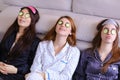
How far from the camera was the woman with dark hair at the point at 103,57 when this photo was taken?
1.66m

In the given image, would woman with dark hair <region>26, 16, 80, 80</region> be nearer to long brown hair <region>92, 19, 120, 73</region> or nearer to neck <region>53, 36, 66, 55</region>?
neck <region>53, 36, 66, 55</region>

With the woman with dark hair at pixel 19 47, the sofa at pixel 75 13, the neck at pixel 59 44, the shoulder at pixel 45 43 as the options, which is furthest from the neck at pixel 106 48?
the woman with dark hair at pixel 19 47

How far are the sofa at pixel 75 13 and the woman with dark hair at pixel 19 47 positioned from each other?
4.3 inches

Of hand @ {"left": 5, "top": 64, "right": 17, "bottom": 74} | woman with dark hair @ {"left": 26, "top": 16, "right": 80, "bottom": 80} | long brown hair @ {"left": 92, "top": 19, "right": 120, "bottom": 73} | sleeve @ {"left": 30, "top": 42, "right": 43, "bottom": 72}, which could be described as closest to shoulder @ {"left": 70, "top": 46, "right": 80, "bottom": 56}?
woman with dark hair @ {"left": 26, "top": 16, "right": 80, "bottom": 80}

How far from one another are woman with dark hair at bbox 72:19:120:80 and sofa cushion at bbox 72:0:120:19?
0.31 m

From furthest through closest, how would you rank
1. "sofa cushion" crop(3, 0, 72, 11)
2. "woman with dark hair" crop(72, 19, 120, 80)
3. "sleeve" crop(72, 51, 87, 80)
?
1. "sofa cushion" crop(3, 0, 72, 11)
2. "sleeve" crop(72, 51, 87, 80)
3. "woman with dark hair" crop(72, 19, 120, 80)

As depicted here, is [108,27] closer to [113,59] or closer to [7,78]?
[113,59]

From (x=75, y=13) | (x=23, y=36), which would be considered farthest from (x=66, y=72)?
(x=75, y=13)

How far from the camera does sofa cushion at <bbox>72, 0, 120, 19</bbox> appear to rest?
78.7 inches

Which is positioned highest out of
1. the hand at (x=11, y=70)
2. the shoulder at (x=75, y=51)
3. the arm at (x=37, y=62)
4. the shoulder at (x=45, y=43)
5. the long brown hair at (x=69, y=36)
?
the long brown hair at (x=69, y=36)

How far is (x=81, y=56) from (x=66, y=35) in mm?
191

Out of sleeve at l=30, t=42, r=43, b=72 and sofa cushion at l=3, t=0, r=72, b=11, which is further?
sofa cushion at l=3, t=0, r=72, b=11

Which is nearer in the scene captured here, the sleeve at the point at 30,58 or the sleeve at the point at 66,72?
the sleeve at the point at 66,72

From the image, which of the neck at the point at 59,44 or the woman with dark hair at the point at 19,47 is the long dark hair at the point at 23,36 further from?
the neck at the point at 59,44
